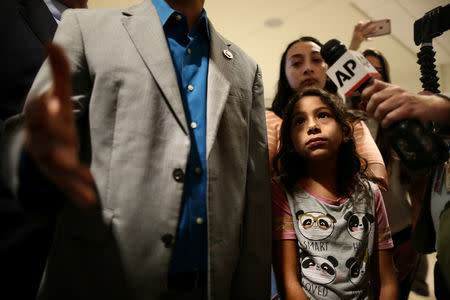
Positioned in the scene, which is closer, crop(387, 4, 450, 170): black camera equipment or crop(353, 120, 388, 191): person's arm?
crop(387, 4, 450, 170): black camera equipment

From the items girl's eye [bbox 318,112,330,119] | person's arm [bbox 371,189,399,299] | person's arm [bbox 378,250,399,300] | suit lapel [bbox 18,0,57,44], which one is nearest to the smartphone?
girl's eye [bbox 318,112,330,119]

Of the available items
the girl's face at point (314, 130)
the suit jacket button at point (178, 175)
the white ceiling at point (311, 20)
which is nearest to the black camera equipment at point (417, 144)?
the girl's face at point (314, 130)

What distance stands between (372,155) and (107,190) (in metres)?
0.93

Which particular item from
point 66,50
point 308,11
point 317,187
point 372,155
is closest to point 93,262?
point 66,50

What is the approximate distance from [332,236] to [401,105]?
1.39 feet

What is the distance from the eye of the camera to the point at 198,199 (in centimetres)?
58

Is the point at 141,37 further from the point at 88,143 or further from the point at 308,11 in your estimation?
the point at 308,11

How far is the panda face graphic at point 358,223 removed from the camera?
75cm

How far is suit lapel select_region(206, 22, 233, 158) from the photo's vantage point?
0.60 m

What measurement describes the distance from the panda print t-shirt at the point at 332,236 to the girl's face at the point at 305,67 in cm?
61

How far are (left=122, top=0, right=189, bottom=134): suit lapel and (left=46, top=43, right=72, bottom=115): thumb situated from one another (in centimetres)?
29

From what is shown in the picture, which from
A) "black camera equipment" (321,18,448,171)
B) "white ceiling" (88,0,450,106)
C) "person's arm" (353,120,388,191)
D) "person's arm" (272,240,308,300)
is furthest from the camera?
"white ceiling" (88,0,450,106)

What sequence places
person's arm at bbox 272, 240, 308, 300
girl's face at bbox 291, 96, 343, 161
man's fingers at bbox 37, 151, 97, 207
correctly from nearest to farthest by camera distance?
man's fingers at bbox 37, 151, 97, 207 < person's arm at bbox 272, 240, 308, 300 < girl's face at bbox 291, 96, 343, 161

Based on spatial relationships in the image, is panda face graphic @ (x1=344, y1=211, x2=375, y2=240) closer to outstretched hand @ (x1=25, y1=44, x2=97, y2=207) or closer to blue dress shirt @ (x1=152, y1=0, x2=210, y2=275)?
blue dress shirt @ (x1=152, y1=0, x2=210, y2=275)
